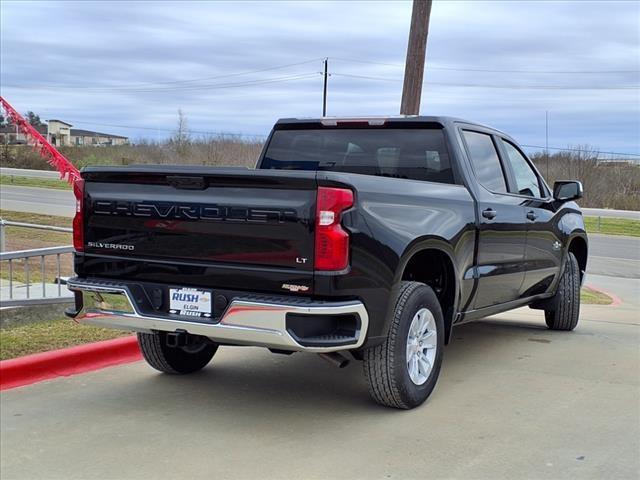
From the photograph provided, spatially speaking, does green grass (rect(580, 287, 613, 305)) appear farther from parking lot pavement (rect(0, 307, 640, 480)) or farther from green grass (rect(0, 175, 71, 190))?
green grass (rect(0, 175, 71, 190))

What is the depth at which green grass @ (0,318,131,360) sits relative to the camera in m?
5.85

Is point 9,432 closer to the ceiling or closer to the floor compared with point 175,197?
closer to the floor

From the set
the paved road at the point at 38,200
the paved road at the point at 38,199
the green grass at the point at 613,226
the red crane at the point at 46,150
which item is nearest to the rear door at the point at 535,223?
the red crane at the point at 46,150

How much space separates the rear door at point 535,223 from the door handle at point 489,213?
0.76 meters

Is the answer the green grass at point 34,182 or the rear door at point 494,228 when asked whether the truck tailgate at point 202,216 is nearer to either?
the rear door at point 494,228

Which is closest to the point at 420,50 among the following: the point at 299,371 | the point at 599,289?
the point at 599,289

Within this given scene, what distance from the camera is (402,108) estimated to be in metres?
12.6

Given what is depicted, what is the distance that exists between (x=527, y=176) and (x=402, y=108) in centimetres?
561

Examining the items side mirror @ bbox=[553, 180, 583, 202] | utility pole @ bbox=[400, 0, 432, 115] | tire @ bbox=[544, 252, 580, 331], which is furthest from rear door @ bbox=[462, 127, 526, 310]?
utility pole @ bbox=[400, 0, 432, 115]

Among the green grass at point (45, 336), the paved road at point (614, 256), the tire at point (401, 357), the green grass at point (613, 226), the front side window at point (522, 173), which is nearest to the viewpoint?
the tire at point (401, 357)

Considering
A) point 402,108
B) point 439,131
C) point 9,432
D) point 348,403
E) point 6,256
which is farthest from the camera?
point 402,108

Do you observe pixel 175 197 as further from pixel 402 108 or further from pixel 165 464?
pixel 402 108

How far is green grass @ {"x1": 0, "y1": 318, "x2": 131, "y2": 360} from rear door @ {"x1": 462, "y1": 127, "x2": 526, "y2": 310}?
322cm

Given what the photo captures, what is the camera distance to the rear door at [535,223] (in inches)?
267
